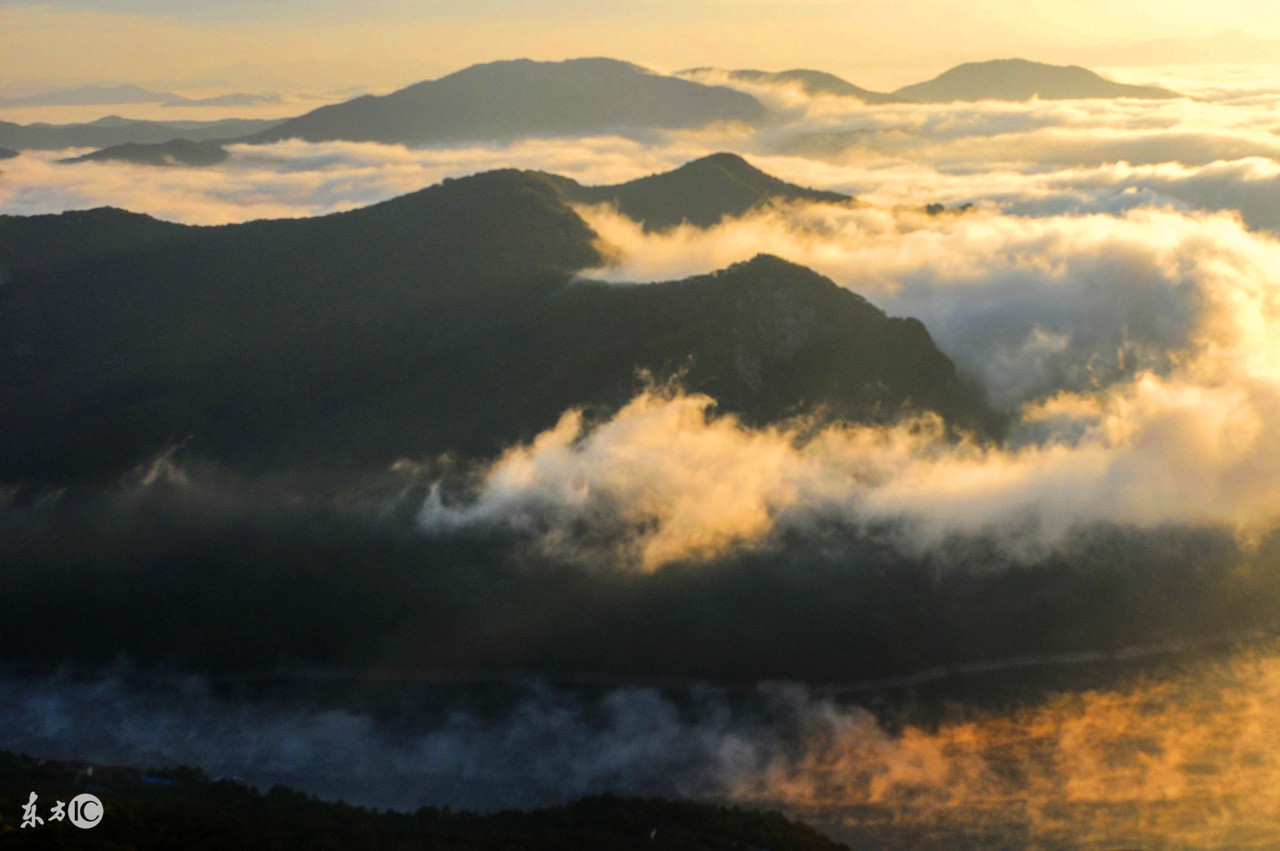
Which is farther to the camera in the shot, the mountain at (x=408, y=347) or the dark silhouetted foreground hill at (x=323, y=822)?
the mountain at (x=408, y=347)

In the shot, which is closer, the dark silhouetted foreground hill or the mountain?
the dark silhouetted foreground hill

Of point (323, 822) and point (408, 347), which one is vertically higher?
point (408, 347)

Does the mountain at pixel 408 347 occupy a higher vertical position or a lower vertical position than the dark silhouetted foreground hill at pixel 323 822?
higher

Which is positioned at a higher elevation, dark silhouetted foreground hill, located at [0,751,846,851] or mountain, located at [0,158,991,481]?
mountain, located at [0,158,991,481]
